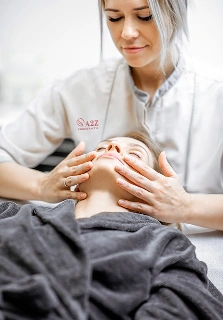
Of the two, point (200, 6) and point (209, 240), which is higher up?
point (200, 6)

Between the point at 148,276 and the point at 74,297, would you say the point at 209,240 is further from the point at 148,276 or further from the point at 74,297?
the point at 74,297

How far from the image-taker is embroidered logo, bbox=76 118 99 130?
1790 mm

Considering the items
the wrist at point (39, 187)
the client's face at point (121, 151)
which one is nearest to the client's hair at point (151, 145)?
the client's face at point (121, 151)

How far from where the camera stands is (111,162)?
1.39 metres

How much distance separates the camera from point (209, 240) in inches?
61.5

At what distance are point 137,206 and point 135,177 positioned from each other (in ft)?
0.30

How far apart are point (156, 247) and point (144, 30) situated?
2.48 feet

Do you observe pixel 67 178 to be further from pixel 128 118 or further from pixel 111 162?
pixel 128 118

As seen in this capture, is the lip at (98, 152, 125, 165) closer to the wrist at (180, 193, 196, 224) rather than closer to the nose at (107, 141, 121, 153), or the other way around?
the nose at (107, 141, 121, 153)

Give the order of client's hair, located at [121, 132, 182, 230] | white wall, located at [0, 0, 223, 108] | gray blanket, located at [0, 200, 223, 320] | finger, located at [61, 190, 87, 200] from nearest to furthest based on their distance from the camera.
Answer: gray blanket, located at [0, 200, 223, 320] → finger, located at [61, 190, 87, 200] → client's hair, located at [121, 132, 182, 230] → white wall, located at [0, 0, 223, 108]

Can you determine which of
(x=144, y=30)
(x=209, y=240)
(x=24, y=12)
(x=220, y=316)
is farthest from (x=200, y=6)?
(x=220, y=316)

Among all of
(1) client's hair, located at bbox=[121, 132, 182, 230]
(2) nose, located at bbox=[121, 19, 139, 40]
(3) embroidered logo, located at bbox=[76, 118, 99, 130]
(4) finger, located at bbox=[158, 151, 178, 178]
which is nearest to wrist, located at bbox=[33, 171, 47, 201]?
(3) embroidered logo, located at bbox=[76, 118, 99, 130]

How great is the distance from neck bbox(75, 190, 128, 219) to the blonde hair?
54 cm

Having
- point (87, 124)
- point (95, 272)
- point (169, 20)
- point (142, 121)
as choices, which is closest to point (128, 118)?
point (142, 121)
